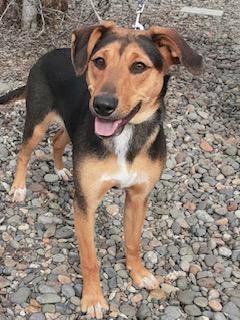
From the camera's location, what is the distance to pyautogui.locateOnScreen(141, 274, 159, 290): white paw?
180 inches

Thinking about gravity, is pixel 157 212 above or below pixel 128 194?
below

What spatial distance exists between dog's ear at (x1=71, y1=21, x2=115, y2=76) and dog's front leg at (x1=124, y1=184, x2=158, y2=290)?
109 cm

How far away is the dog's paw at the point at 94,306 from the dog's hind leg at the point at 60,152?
1665 millimetres

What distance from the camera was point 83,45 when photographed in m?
3.80

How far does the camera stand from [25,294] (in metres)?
4.36

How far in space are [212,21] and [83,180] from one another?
6.63 metres

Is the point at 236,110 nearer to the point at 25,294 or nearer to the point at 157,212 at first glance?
the point at 157,212

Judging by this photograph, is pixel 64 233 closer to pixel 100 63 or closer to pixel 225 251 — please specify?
pixel 225 251

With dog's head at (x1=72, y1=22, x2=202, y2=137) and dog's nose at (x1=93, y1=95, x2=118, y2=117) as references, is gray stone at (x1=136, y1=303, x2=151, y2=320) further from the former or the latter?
dog's nose at (x1=93, y1=95, x2=118, y2=117)

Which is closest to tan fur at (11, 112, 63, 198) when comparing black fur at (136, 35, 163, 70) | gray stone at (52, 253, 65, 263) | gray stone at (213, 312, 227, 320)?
gray stone at (52, 253, 65, 263)

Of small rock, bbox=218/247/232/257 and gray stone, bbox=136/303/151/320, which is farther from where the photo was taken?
small rock, bbox=218/247/232/257

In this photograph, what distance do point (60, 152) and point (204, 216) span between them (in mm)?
1556

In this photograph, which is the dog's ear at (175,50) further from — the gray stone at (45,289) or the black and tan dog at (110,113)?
A: the gray stone at (45,289)

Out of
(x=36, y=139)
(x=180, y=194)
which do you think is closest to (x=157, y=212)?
(x=180, y=194)
